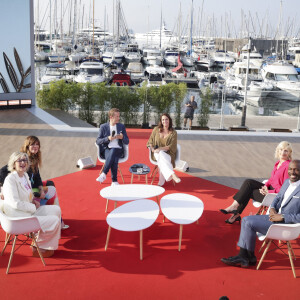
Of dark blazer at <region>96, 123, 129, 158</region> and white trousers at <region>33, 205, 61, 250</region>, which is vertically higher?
dark blazer at <region>96, 123, 129, 158</region>

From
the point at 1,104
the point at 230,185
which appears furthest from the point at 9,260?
the point at 1,104

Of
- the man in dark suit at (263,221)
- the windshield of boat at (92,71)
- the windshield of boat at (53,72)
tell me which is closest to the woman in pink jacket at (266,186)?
the man in dark suit at (263,221)

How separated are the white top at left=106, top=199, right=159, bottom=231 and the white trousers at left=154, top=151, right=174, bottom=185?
4.16 feet

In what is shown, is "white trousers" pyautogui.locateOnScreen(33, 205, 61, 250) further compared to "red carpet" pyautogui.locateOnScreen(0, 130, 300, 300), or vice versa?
"white trousers" pyautogui.locateOnScreen(33, 205, 61, 250)

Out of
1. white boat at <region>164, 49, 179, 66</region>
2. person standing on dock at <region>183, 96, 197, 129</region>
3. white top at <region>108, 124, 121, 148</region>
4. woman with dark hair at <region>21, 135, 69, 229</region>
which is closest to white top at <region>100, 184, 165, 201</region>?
woman with dark hair at <region>21, 135, 69, 229</region>

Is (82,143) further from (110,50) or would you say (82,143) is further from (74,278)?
(110,50)

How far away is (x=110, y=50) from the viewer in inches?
1705

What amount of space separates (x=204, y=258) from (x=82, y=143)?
4985 millimetres

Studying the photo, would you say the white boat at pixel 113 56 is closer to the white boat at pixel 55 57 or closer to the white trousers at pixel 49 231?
the white boat at pixel 55 57

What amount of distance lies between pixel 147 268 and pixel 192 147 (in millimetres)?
4782

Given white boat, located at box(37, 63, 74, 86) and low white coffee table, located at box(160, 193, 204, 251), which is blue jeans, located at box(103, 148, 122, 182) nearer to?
low white coffee table, located at box(160, 193, 204, 251)

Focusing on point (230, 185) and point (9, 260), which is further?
point (230, 185)

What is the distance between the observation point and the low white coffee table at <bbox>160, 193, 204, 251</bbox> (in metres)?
4.15

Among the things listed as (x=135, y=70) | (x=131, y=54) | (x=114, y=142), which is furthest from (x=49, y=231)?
(x=131, y=54)
